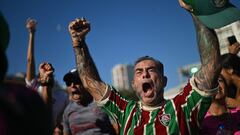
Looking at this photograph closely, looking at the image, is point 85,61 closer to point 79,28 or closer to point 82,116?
point 79,28

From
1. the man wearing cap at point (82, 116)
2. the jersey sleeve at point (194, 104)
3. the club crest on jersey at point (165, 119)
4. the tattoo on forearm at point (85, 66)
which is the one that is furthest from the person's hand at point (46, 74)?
the jersey sleeve at point (194, 104)

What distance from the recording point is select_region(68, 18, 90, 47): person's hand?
4.03 meters

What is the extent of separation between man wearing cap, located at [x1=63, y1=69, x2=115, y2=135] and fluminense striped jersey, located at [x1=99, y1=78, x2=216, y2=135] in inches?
35.6

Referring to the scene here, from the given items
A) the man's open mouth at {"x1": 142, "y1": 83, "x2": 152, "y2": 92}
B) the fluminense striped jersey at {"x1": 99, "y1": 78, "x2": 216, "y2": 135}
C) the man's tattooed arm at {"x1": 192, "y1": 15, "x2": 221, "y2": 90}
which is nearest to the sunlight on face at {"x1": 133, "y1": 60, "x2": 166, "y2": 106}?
the man's open mouth at {"x1": 142, "y1": 83, "x2": 152, "y2": 92}

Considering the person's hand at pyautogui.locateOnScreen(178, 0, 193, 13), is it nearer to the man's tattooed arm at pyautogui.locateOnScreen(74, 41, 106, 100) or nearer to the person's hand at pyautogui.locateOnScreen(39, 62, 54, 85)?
the man's tattooed arm at pyautogui.locateOnScreen(74, 41, 106, 100)

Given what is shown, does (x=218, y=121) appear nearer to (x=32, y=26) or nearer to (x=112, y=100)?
(x=112, y=100)

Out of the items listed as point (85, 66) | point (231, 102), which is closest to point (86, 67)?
point (85, 66)

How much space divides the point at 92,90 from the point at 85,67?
1.15 ft

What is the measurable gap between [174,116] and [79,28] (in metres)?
1.67

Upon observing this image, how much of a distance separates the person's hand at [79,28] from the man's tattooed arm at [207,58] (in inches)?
55.3

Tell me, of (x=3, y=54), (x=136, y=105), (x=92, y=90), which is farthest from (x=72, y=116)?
(x=3, y=54)

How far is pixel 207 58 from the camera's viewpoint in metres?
3.31

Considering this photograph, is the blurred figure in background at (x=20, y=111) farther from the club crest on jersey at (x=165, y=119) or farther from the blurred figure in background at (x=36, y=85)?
the blurred figure in background at (x=36, y=85)

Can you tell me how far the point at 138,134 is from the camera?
11.3ft
